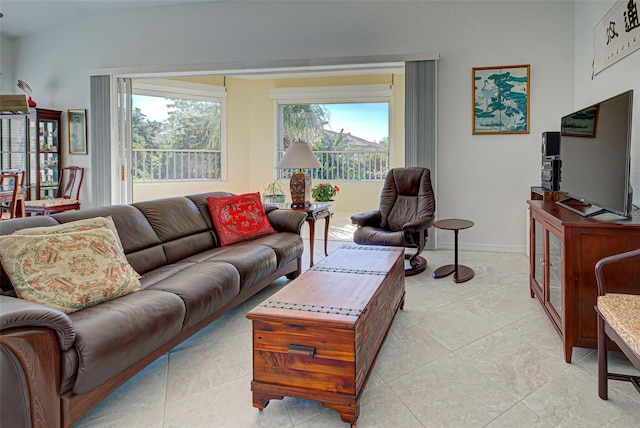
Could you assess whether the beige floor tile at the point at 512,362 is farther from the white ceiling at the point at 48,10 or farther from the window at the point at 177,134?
the window at the point at 177,134

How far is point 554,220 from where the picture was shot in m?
2.29

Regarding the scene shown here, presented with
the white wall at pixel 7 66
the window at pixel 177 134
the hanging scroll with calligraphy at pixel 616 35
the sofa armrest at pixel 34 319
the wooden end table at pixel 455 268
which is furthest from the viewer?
the window at pixel 177 134

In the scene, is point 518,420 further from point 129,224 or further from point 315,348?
point 129,224

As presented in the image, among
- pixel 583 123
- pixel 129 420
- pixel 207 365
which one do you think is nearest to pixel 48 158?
pixel 207 365

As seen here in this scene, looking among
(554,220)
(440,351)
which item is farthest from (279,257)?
(554,220)

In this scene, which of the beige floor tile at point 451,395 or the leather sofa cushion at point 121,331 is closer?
the leather sofa cushion at point 121,331

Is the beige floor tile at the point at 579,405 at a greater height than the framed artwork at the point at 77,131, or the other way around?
the framed artwork at the point at 77,131

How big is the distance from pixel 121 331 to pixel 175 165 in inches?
246

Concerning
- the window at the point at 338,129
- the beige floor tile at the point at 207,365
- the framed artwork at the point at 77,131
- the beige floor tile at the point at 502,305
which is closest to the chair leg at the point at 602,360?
the beige floor tile at the point at 502,305

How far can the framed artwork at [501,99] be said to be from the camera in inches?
182

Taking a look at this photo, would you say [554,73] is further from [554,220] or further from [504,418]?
[504,418]

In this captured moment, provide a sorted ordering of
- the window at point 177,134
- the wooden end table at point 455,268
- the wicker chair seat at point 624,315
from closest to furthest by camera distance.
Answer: the wicker chair seat at point 624,315, the wooden end table at point 455,268, the window at point 177,134

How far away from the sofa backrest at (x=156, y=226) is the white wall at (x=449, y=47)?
2773 millimetres

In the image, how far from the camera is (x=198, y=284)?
2.26 meters
